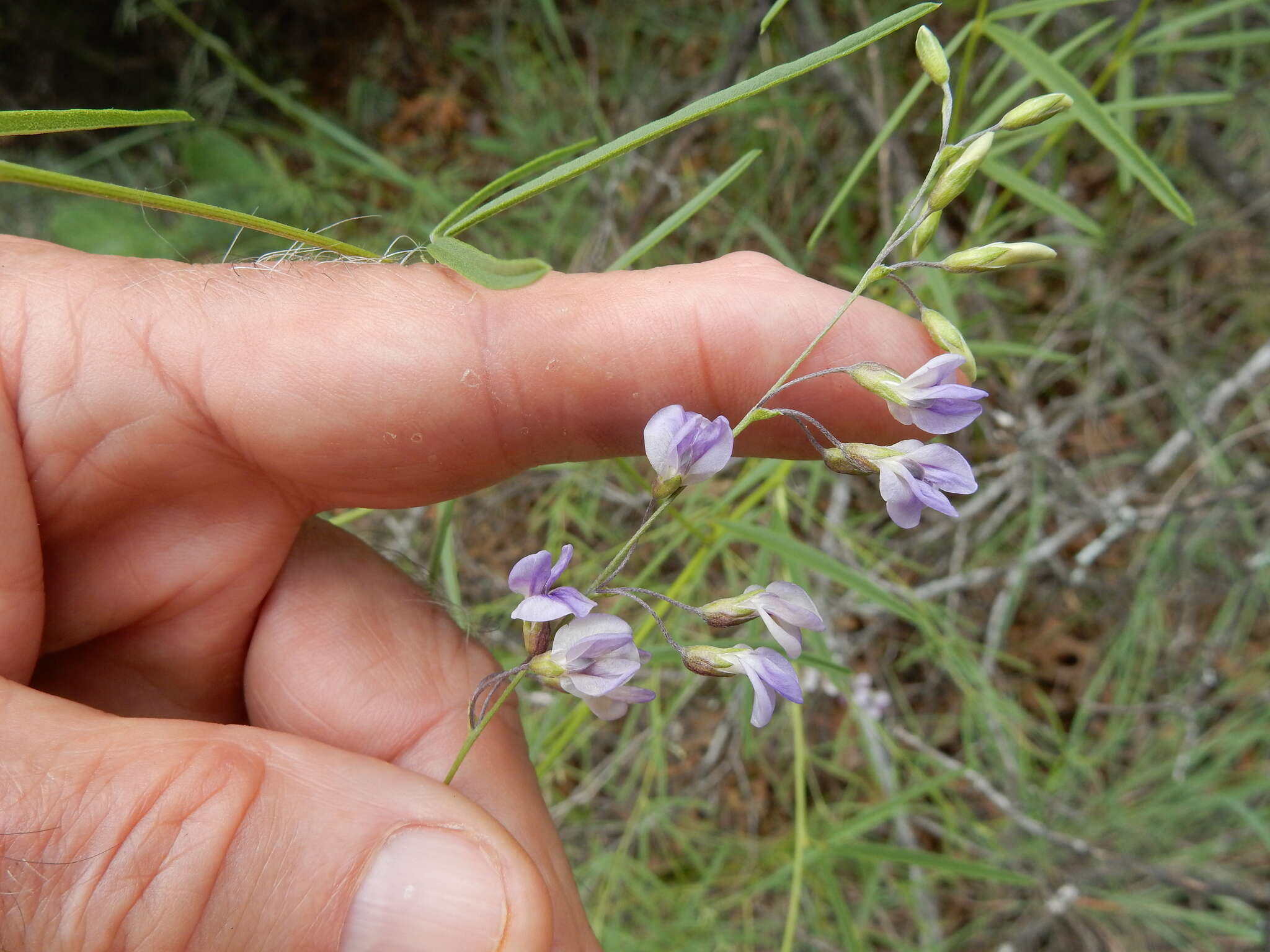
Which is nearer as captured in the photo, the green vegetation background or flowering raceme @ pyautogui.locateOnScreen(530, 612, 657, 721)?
flowering raceme @ pyautogui.locateOnScreen(530, 612, 657, 721)

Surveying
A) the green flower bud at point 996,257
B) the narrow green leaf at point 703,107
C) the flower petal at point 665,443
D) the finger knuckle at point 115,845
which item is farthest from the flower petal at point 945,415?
the finger knuckle at point 115,845

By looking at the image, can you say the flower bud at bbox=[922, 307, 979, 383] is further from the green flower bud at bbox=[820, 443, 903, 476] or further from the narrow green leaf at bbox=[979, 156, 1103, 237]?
the narrow green leaf at bbox=[979, 156, 1103, 237]

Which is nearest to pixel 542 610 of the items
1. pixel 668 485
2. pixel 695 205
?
pixel 668 485

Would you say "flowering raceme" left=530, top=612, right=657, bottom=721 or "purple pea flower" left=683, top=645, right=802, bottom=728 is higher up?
"flowering raceme" left=530, top=612, right=657, bottom=721

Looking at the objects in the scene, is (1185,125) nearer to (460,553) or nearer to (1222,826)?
(1222,826)

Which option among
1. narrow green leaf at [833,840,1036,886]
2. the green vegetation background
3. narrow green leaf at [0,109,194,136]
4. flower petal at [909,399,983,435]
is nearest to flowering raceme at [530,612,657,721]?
flower petal at [909,399,983,435]

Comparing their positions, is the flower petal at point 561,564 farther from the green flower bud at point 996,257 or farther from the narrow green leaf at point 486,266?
the green flower bud at point 996,257

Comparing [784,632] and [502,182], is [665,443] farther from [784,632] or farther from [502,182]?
[502,182]
